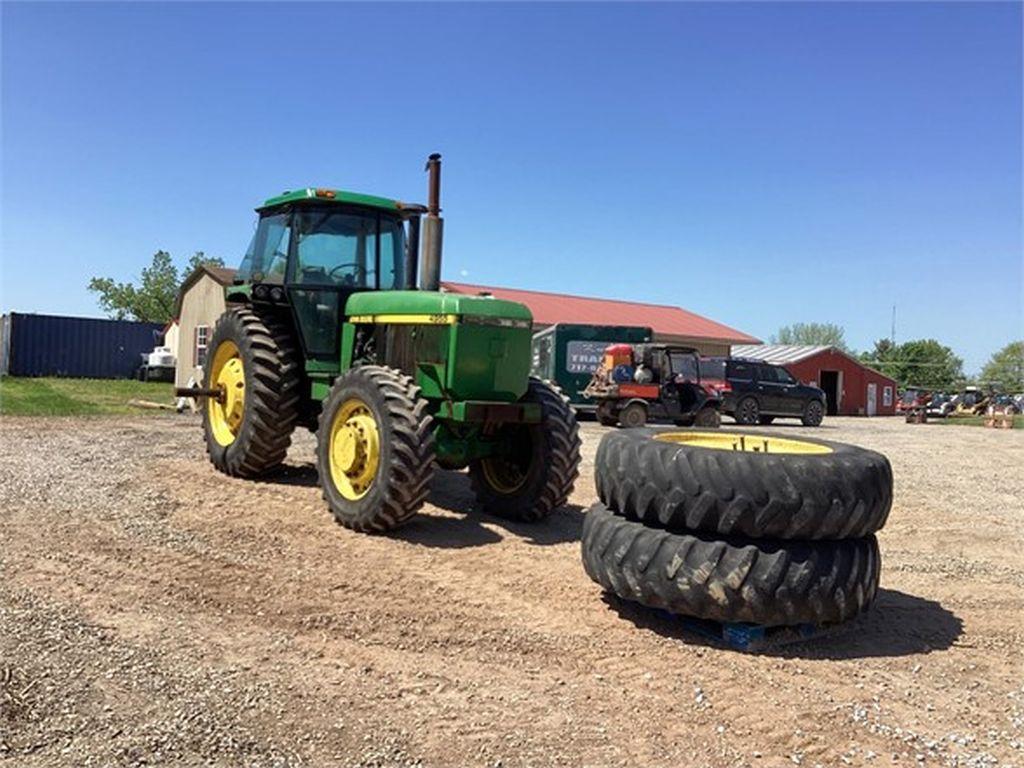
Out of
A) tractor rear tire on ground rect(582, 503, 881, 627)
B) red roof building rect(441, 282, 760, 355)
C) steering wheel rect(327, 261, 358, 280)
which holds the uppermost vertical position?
red roof building rect(441, 282, 760, 355)

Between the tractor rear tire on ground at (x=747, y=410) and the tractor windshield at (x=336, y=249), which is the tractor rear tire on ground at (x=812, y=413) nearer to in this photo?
the tractor rear tire on ground at (x=747, y=410)

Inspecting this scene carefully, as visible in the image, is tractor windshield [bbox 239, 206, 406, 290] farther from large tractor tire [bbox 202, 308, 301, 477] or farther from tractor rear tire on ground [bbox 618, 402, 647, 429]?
tractor rear tire on ground [bbox 618, 402, 647, 429]

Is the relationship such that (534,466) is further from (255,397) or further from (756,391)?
(756,391)

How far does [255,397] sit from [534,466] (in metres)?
2.97

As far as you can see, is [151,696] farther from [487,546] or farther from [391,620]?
[487,546]

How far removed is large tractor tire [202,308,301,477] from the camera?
8312 mm

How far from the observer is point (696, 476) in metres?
4.53

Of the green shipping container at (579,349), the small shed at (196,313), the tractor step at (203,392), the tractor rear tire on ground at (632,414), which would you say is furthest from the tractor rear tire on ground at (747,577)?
the small shed at (196,313)

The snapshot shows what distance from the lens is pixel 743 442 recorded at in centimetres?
593

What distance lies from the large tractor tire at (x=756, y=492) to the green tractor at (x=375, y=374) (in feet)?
7.11

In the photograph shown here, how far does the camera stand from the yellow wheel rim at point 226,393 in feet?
29.5

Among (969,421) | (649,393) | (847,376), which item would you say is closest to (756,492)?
(649,393)

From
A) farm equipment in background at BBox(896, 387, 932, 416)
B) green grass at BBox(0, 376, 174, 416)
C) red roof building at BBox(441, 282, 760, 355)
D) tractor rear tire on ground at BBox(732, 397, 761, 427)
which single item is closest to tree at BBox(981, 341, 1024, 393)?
farm equipment in background at BBox(896, 387, 932, 416)

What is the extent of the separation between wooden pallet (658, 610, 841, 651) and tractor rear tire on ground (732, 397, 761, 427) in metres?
19.9
